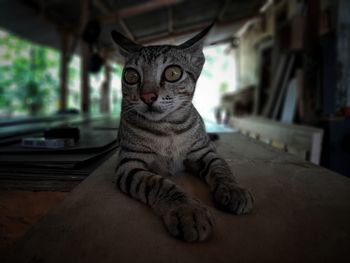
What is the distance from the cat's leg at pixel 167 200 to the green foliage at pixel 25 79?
8.36 metres

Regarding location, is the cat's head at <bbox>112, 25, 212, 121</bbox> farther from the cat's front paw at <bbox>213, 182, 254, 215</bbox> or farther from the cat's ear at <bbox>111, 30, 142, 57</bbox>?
the cat's front paw at <bbox>213, 182, 254, 215</bbox>

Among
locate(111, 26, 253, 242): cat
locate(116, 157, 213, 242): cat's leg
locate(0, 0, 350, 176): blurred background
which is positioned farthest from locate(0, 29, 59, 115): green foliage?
locate(116, 157, 213, 242): cat's leg

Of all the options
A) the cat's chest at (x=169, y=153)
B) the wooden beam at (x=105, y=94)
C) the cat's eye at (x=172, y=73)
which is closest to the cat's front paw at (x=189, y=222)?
the cat's chest at (x=169, y=153)

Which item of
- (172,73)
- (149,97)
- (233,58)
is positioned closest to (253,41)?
(233,58)

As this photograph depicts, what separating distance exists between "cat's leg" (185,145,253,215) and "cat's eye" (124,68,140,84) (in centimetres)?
40

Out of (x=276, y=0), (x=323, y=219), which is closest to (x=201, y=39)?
(x=323, y=219)

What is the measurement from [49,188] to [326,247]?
2.75ft

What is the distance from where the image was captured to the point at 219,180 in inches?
36.9

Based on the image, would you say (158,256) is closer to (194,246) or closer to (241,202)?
(194,246)

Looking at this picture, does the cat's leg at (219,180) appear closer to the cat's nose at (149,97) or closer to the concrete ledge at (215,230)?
the concrete ledge at (215,230)

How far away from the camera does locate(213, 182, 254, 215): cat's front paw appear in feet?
2.53

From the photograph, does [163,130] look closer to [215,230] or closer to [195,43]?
[195,43]

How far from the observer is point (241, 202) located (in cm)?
78

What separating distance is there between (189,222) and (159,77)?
0.58m
